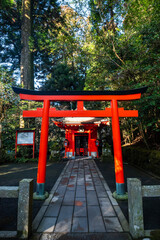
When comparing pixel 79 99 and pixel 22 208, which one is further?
pixel 79 99

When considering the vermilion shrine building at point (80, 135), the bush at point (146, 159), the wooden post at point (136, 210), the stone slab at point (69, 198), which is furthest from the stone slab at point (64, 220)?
the vermilion shrine building at point (80, 135)

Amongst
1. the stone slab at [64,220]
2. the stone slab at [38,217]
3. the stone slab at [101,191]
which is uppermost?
the stone slab at [38,217]

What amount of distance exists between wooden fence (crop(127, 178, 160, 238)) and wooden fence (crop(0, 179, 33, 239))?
202 cm

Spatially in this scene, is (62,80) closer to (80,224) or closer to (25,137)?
Result: (25,137)

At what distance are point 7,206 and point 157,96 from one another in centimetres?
700

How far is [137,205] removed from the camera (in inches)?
93.2

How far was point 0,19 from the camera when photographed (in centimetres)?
1441

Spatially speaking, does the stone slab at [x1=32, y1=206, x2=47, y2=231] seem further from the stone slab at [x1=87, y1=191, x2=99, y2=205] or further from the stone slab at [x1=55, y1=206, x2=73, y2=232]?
the stone slab at [x1=87, y1=191, x2=99, y2=205]

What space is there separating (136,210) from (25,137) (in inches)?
394

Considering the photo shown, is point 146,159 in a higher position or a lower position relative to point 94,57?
lower

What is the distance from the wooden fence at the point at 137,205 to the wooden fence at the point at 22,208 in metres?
2.02

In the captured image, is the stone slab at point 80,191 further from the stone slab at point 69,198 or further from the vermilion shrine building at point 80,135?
the vermilion shrine building at point 80,135

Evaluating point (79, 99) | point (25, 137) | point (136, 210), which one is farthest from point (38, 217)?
point (25, 137)

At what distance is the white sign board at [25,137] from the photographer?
10.4 m
